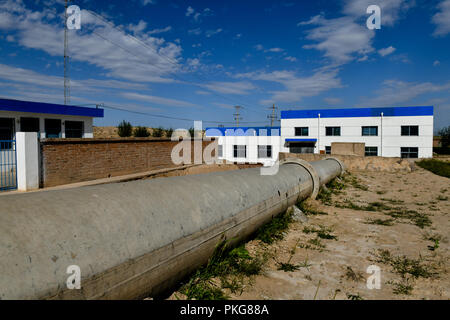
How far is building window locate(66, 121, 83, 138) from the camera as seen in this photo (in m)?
20.2

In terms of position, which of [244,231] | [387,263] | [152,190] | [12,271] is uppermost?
[152,190]

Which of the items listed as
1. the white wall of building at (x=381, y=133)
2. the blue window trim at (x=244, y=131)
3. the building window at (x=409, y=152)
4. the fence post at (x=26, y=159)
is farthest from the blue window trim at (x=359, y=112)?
the fence post at (x=26, y=159)

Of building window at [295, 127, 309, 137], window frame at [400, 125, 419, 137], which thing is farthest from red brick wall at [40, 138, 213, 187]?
window frame at [400, 125, 419, 137]

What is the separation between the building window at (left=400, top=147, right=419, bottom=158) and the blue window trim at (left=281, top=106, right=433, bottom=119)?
12.9ft

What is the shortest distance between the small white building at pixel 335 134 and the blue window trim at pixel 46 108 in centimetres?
1804

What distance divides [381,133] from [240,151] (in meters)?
17.0

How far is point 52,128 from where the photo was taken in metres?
19.0

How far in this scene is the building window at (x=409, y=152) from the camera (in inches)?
1297

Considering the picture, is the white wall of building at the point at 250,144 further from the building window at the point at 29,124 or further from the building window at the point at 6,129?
the building window at the point at 6,129

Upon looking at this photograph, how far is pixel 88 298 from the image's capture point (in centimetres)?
189

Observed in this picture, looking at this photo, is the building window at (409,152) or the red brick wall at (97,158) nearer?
the red brick wall at (97,158)
